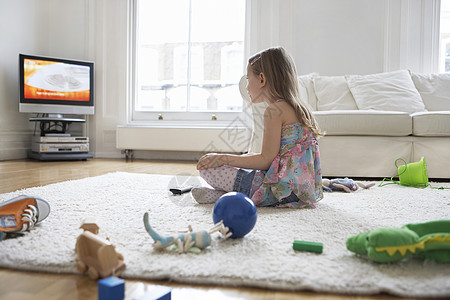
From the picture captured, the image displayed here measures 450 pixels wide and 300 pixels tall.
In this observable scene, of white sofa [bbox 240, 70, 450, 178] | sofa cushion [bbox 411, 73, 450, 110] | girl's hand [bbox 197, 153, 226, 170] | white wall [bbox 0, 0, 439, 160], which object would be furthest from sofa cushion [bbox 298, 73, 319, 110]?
girl's hand [bbox 197, 153, 226, 170]

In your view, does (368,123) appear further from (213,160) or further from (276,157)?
(213,160)

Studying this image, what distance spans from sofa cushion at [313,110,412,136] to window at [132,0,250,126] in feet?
5.21

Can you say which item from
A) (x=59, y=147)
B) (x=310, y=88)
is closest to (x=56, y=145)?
(x=59, y=147)

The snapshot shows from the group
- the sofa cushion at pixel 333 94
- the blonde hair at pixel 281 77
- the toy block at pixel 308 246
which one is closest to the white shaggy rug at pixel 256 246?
the toy block at pixel 308 246

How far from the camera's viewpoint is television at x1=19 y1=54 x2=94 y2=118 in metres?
3.55

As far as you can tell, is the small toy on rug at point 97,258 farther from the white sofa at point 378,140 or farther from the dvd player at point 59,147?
the dvd player at point 59,147

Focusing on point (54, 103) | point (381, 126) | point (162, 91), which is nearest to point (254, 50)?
point (162, 91)

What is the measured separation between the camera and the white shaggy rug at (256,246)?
0.68m

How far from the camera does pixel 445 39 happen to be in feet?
11.7

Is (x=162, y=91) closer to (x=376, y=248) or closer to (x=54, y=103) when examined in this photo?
(x=54, y=103)

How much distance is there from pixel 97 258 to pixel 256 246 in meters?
0.36

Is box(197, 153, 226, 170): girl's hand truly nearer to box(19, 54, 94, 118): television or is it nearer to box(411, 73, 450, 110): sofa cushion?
box(411, 73, 450, 110): sofa cushion

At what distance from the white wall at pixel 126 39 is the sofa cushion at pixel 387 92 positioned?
0.71 m

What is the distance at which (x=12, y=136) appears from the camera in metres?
3.71
